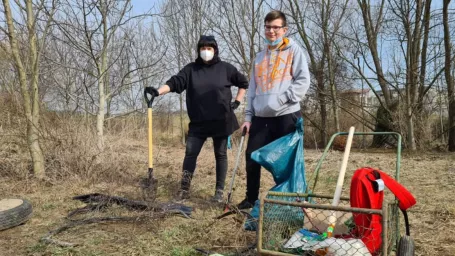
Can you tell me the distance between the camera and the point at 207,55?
13.0 ft

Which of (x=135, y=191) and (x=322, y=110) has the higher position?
(x=322, y=110)

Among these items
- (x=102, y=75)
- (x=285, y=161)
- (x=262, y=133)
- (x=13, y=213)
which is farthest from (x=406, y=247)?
(x=102, y=75)

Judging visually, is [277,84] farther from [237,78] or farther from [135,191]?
[135,191]

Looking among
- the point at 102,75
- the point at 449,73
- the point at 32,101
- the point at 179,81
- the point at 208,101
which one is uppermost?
the point at 449,73

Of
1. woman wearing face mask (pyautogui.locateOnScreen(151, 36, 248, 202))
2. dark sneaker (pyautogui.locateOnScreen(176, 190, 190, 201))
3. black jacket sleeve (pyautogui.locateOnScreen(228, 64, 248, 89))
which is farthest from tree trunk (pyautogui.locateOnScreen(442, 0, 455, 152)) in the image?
dark sneaker (pyautogui.locateOnScreen(176, 190, 190, 201))

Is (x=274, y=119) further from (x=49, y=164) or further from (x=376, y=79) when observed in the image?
(x=376, y=79)

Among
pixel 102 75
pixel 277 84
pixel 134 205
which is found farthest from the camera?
pixel 102 75

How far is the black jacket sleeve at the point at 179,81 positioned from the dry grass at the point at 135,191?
1136 millimetres

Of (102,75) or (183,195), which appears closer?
(183,195)

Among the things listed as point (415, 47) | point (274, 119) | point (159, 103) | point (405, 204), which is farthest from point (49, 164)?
point (159, 103)

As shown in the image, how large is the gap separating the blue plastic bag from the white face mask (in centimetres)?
138

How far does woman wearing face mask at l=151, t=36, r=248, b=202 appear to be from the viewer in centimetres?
395

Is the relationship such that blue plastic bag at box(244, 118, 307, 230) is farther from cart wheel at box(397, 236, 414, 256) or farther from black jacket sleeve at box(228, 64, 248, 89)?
black jacket sleeve at box(228, 64, 248, 89)

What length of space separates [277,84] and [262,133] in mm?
463
